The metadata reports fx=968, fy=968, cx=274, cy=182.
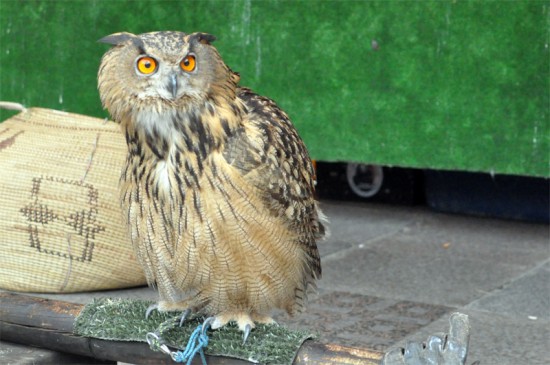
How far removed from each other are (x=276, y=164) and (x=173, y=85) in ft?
1.67

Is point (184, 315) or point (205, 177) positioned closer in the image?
point (205, 177)

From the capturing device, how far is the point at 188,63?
2924 millimetres

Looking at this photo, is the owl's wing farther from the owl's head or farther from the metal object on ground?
the metal object on ground

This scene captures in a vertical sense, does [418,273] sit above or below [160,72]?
below

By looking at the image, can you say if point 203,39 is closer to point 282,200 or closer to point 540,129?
point 282,200

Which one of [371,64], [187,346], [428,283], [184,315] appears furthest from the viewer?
[371,64]

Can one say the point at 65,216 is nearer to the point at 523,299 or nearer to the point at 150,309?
the point at 150,309

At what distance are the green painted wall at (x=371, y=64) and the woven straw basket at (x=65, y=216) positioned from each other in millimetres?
1551

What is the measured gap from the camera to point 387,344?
447cm

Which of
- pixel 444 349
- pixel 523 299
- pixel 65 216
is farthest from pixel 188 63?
pixel 523 299

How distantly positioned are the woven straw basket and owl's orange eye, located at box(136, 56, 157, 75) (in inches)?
85.8

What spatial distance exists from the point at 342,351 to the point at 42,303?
1.21 metres

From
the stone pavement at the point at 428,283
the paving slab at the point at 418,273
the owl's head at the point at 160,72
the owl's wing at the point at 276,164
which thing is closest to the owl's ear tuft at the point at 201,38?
the owl's head at the point at 160,72

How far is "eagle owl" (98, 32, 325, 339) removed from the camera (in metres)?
2.96
